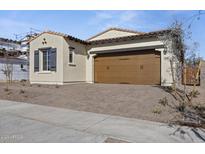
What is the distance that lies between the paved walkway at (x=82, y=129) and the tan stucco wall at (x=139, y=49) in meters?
6.53

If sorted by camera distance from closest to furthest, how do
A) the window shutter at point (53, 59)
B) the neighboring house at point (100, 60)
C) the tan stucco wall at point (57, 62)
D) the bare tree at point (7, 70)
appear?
the neighboring house at point (100, 60) < the tan stucco wall at point (57, 62) < the window shutter at point (53, 59) < the bare tree at point (7, 70)

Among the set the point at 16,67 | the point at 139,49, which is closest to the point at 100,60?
the point at 139,49

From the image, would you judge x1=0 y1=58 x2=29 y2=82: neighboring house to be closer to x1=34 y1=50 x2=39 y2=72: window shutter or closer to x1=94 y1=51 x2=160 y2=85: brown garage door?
x1=34 y1=50 x2=39 y2=72: window shutter

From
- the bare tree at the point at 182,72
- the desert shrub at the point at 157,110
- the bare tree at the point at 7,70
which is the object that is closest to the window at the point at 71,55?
the bare tree at the point at 182,72

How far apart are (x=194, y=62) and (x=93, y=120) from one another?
5879 millimetres

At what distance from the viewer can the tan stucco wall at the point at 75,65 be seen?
47.8 ft

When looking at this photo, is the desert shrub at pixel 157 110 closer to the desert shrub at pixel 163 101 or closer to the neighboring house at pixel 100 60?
the desert shrub at pixel 163 101

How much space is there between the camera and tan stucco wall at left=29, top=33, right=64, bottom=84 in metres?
14.4

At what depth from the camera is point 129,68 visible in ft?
48.4

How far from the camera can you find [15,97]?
11000 mm

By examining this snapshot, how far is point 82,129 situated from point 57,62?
992cm

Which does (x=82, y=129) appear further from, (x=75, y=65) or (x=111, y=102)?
(x=75, y=65)
